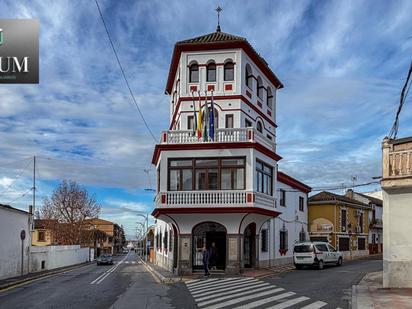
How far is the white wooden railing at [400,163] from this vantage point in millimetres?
18109

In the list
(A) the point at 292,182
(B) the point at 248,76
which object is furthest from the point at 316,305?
(A) the point at 292,182

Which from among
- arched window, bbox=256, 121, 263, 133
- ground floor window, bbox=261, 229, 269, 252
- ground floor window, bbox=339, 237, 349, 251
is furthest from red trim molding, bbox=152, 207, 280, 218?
ground floor window, bbox=339, 237, 349, 251

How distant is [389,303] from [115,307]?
792 centimetres

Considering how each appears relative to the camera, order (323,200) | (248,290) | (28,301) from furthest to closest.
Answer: (323,200), (248,290), (28,301)

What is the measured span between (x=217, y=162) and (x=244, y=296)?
36.5 feet

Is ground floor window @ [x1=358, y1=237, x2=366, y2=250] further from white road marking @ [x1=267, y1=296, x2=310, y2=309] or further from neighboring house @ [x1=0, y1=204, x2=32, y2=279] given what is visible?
white road marking @ [x1=267, y1=296, x2=310, y2=309]

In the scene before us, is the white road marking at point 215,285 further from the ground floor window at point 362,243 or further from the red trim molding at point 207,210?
the ground floor window at point 362,243

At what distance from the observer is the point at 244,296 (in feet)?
59.0

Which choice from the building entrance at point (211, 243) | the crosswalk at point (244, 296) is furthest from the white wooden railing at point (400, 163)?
the building entrance at point (211, 243)

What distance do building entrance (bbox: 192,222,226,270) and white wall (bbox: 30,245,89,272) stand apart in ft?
40.7

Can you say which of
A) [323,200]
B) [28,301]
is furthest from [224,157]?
[323,200]

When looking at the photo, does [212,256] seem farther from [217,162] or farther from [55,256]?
[55,256]

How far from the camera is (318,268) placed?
33.5 meters

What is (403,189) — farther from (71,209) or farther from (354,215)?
(71,209)
